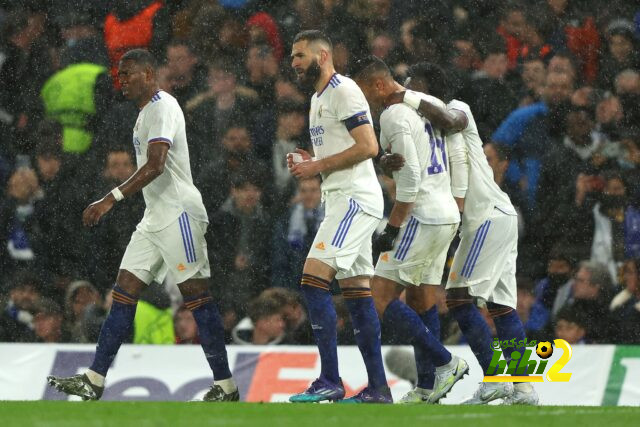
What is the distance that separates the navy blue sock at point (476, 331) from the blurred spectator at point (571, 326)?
6.46ft

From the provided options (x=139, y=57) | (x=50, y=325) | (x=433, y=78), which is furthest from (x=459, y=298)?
(x=50, y=325)

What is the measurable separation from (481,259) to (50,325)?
3.78m

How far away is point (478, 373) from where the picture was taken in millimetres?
8461

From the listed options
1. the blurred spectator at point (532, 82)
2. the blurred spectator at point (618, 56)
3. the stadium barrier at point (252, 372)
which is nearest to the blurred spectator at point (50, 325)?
the stadium barrier at point (252, 372)

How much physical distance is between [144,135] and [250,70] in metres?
2.95

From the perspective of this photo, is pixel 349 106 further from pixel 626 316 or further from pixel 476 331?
pixel 626 316

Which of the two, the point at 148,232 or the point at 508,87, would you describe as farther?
the point at 508,87

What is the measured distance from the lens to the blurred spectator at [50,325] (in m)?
9.59

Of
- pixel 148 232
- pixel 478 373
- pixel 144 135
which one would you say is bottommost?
pixel 478 373

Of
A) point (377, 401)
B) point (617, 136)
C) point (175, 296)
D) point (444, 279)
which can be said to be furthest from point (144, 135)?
point (617, 136)

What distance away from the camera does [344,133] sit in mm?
6750

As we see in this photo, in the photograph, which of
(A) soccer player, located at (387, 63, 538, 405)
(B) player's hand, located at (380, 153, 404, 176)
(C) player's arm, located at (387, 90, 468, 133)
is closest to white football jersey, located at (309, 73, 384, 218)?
(B) player's hand, located at (380, 153, 404, 176)

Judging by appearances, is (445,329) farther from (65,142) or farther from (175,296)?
(65,142)

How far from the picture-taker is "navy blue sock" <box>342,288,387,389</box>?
6672 millimetres
